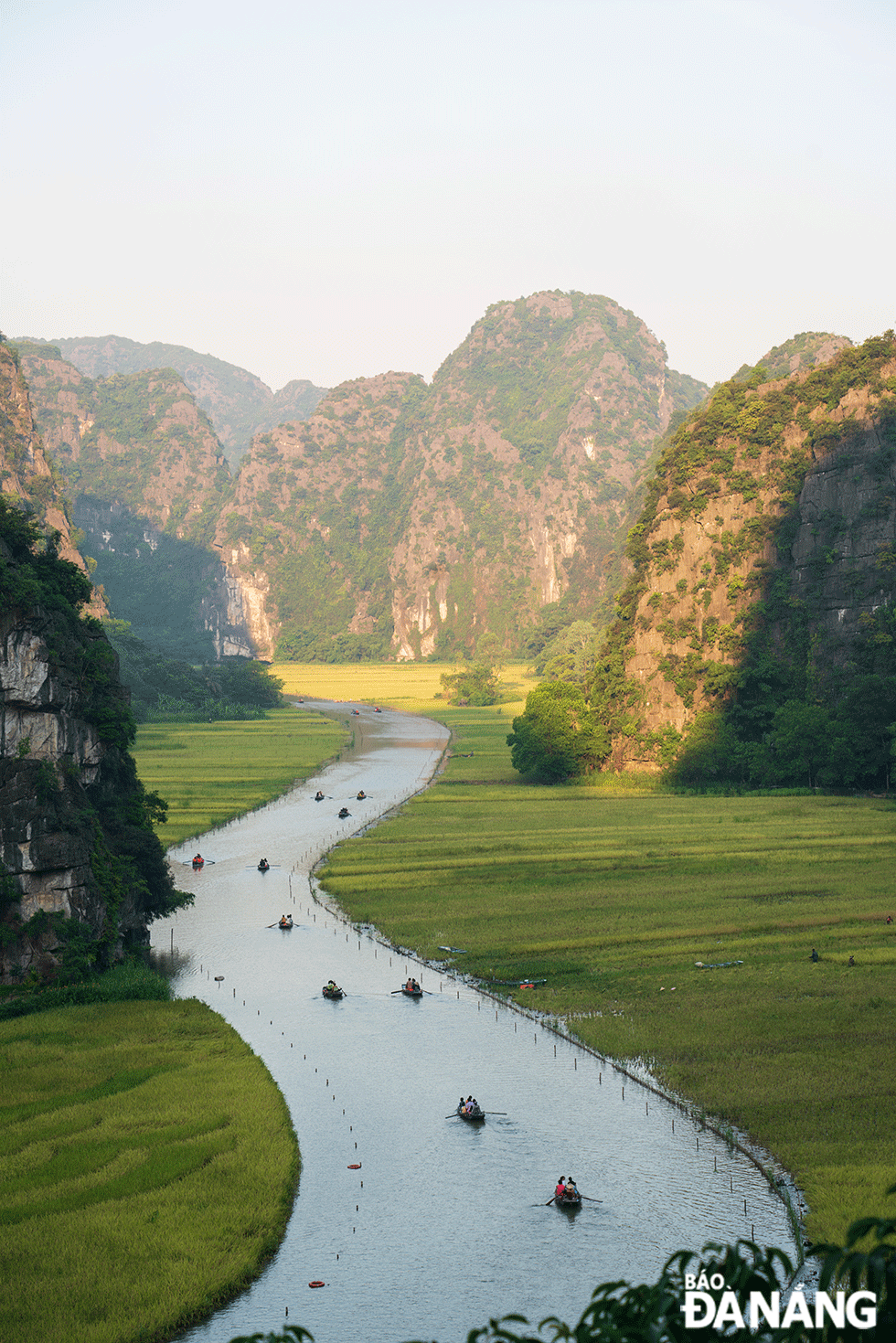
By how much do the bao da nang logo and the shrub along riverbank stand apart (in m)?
15.8

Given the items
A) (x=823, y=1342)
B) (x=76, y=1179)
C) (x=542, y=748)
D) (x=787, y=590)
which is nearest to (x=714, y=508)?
(x=787, y=590)

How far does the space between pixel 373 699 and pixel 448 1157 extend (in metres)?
138

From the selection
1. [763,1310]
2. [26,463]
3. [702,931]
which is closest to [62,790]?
[702,931]

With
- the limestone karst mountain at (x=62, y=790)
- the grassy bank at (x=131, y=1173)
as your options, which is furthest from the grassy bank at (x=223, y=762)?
the grassy bank at (x=131, y=1173)

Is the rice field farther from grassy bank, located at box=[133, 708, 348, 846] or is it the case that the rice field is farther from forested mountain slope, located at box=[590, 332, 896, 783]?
forested mountain slope, located at box=[590, 332, 896, 783]

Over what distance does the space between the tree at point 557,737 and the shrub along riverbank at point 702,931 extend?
24.4 feet

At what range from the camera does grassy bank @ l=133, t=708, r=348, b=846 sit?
74000 millimetres

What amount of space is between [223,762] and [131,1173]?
240 ft

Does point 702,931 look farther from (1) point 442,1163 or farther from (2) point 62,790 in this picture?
(2) point 62,790

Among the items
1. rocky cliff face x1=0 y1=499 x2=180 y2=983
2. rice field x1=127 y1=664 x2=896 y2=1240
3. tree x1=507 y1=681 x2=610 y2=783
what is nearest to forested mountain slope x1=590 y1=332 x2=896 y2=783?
tree x1=507 y1=681 x2=610 y2=783

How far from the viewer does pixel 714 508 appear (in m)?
91.4

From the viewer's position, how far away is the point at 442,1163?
1024 inches

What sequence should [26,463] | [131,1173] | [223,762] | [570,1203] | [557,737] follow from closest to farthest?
1. [570,1203]
2. [131,1173]
3. [557,737]
4. [223,762]
5. [26,463]

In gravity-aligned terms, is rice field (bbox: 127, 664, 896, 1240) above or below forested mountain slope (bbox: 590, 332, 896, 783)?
below
